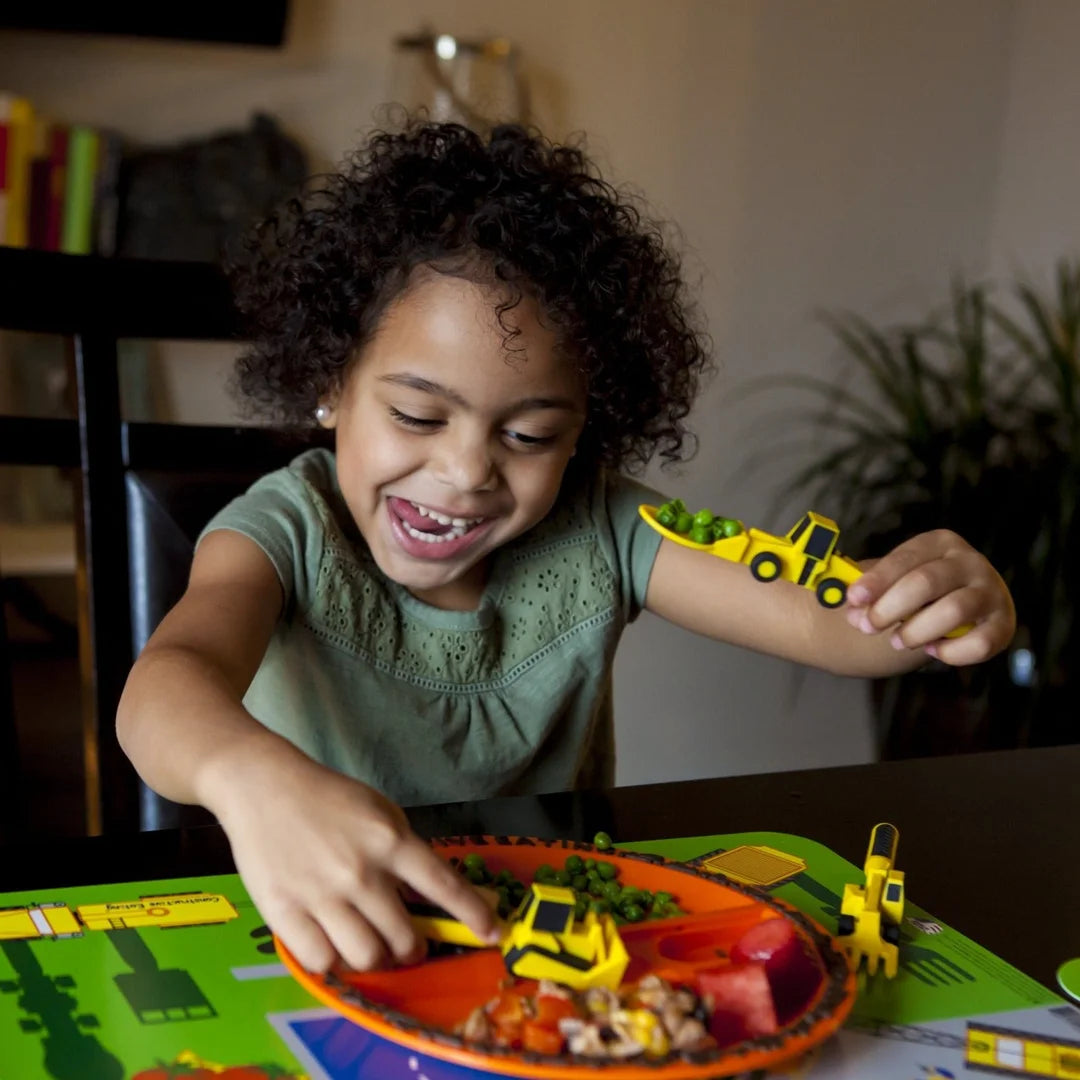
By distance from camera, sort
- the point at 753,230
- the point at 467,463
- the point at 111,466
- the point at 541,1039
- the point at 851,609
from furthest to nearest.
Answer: the point at 753,230
the point at 111,466
the point at 467,463
the point at 851,609
the point at 541,1039

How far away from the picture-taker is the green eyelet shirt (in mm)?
1078

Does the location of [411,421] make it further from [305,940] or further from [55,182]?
[55,182]

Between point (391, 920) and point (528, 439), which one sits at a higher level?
point (528, 439)

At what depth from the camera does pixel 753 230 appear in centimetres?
256

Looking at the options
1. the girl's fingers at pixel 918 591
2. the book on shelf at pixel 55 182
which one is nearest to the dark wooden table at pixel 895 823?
the girl's fingers at pixel 918 591

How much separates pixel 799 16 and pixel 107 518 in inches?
74.7

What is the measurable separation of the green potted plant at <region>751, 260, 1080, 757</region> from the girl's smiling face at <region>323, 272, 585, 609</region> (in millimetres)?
1322

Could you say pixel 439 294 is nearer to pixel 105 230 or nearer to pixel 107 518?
pixel 107 518

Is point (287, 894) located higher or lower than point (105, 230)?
lower

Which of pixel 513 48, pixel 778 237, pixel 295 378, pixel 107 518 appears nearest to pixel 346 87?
pixel 513 48

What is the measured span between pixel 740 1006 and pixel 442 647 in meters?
0.61

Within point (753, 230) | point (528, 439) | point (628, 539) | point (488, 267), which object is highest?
point (753, 230)

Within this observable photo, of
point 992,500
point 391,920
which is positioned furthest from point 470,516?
point 992,500

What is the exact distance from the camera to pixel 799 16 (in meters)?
2.50
